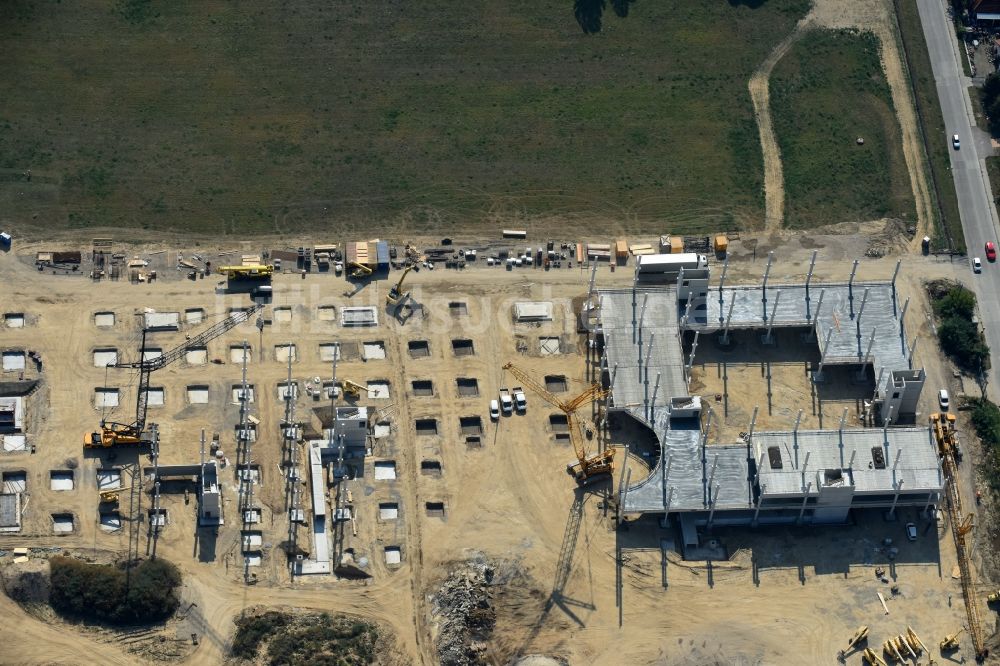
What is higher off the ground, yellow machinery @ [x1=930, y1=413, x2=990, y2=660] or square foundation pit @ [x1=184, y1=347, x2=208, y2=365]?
square foundation pit @ [x1=184, y1=347, x2=208, y2=365]

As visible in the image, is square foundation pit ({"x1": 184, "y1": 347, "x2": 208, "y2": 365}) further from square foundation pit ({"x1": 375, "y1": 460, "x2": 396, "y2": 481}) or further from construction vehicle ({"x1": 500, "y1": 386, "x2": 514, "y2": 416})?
construction vehicle ({"x1": 500, "y1": 386, "x2": 514, "y2": 416})

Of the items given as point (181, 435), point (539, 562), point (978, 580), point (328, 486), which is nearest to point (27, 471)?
point (181, 435)

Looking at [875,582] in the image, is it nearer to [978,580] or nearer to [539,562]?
[978,580]

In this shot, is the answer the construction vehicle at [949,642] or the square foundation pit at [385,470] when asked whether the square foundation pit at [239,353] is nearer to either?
the square foundation pit at [385,470]

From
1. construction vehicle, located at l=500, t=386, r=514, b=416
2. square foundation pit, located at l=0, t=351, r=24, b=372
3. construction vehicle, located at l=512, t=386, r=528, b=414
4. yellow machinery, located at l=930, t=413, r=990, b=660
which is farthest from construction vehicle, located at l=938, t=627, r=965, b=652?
square foundation pit, located at l=0, t=351, r=24, b=372

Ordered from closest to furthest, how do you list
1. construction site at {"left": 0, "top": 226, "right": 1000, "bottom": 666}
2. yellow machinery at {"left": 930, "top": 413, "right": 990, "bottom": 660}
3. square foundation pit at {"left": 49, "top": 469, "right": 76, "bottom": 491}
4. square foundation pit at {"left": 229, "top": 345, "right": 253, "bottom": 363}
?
construction site at {"left": 0, "top": 226, "right": 1000, "bottom": 666} → yellow machinery at {"left": 930, "top": 413, "right": 990, "bottom": 660} → square foundation pit at {"left": 49, "top": 469, "right": 76, "bottom": 491} → square foundation pit at {"left": 229, "top": 345, "right": 253, "bottom": 363}

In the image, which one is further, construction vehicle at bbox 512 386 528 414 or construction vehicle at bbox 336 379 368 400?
construction vehicle at bbox 336 379 368 400
